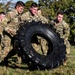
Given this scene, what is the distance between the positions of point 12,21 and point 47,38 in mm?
1266

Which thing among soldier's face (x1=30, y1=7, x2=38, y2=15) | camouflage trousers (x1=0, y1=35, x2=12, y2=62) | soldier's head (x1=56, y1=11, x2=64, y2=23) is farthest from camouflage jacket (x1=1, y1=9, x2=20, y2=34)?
soldier's head (x1=56, y1=11, x2=64, y2=23)

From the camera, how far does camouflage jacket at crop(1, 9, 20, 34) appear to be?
10.7m

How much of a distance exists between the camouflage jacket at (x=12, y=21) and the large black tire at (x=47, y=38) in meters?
0.20

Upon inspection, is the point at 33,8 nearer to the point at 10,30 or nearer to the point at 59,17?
the point at 10,30

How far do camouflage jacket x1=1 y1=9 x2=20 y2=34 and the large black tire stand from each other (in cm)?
20

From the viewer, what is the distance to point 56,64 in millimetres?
10484

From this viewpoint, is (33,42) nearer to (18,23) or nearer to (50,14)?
(18,23)

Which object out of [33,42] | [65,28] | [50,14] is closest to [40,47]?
[33,42]

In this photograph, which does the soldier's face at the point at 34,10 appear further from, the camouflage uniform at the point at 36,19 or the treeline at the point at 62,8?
the treeline at the point at 62,8

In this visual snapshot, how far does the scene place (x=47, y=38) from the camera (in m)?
11.4

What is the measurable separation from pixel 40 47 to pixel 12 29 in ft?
3.85

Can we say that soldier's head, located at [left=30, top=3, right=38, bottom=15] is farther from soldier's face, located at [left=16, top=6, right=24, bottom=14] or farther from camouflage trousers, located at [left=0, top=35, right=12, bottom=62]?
camouflage trousers, located at [left=0, top=35, right=12, bottom=62]

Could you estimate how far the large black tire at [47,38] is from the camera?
10.2 meters

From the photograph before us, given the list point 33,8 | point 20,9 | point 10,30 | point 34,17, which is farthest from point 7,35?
point 33,8
